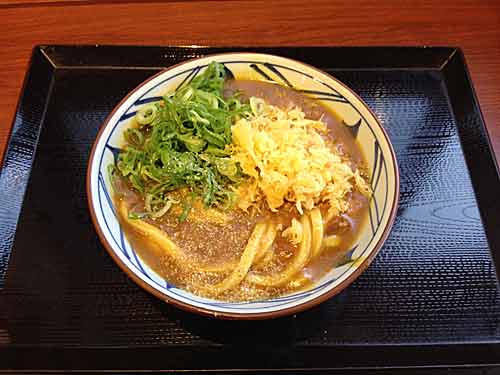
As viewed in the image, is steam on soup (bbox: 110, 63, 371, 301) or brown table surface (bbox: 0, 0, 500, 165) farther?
brown table surface (bbox: 0, 0, 500, 165)

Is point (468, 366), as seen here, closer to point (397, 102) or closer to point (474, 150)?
point (474, 150)

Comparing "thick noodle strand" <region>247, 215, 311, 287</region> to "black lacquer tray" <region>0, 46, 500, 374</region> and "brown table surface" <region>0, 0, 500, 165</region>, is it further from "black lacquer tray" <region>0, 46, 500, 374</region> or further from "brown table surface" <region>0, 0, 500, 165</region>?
"brown table surface" <region>0, 0, 500, 165</region>

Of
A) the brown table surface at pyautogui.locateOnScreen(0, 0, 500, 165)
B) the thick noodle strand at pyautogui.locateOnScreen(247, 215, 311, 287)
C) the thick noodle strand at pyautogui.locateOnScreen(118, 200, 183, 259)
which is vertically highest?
the brown table surface at pyautogui.locateOnScreen(0, 0, 500, 165)

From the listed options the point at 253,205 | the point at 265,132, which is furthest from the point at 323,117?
the point at 253,205

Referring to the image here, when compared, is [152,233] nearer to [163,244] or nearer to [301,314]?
[163,244]

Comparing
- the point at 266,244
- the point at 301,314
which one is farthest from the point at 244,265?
the point at 301,314

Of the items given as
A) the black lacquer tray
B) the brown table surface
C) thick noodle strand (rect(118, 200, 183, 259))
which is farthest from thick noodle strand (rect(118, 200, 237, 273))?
the brown table surface
